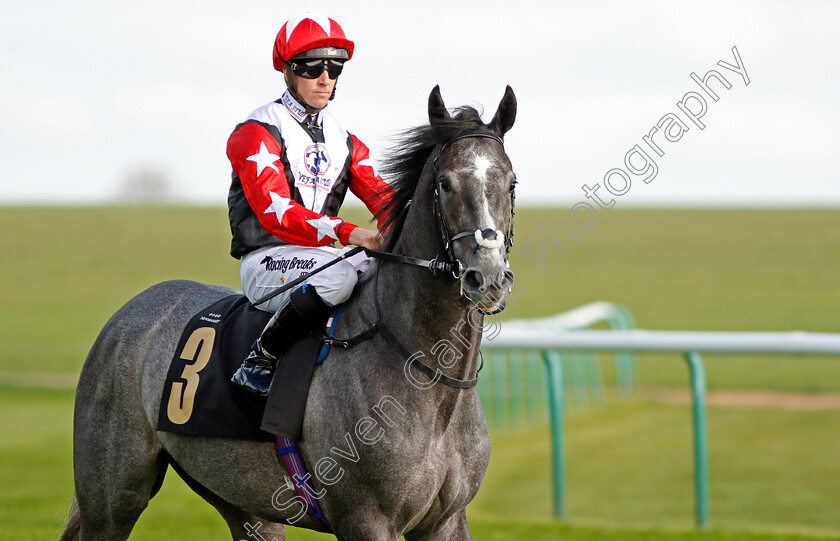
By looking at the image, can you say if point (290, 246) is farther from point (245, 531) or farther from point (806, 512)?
point (806, 512)

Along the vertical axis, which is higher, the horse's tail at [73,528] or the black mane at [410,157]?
the black mane at [410,157]

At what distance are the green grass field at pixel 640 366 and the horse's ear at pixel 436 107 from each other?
3332mm

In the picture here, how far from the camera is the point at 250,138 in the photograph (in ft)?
10.7

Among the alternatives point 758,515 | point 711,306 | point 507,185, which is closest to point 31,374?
point 758,515

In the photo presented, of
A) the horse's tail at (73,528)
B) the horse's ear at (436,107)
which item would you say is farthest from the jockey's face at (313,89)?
the horse's tail at (73,528)

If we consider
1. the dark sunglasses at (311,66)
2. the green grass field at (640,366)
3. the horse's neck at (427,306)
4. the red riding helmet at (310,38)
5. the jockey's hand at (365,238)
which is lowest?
the green grass field at (640,366)

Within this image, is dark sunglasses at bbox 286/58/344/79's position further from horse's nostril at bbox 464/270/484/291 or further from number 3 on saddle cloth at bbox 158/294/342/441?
horse's nostril at bbox 464/270/484/291

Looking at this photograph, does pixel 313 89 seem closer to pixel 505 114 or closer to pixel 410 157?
pixel 410 157

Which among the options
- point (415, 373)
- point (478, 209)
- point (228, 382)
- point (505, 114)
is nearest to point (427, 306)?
point (415, 373)

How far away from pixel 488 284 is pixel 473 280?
7 centimetres

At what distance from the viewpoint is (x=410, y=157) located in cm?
304

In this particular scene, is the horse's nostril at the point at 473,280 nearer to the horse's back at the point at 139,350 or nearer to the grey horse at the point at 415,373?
the grey horse at the point at 415,373

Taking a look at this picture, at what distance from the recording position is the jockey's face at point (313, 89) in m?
3.36

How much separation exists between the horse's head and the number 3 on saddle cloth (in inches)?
26.8
